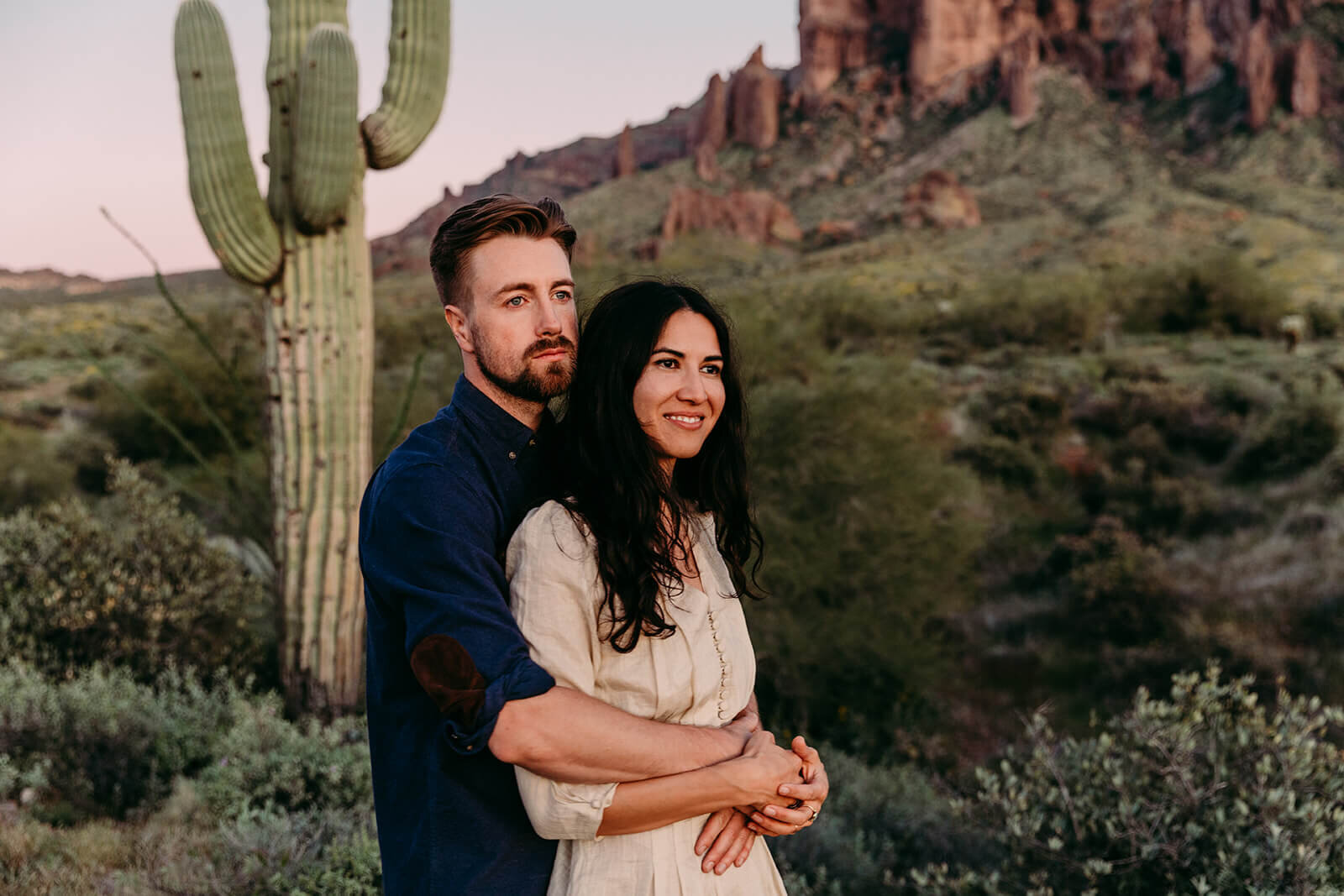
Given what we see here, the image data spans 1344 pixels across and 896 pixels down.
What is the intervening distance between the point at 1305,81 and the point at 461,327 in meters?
60.2

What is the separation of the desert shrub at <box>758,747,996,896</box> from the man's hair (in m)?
3.10

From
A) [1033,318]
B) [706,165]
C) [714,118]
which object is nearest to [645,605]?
[1033,318]

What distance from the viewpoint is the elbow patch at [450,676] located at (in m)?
1.46

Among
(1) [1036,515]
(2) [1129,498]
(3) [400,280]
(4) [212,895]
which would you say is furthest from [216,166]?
(3) [400,280]

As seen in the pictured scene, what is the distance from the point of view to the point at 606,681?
5.41ft

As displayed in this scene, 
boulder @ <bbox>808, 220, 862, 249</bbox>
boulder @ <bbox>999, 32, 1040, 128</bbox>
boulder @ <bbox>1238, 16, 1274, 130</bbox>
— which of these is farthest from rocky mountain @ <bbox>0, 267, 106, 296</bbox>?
boulder @ <bbox>1238, 16, 1274, 130</bbox>

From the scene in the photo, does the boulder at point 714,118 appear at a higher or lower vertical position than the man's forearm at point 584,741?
higher

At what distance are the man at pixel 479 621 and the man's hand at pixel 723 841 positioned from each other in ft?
0.04

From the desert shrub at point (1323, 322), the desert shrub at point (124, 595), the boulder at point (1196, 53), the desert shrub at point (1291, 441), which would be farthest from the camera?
the boulder at point (1196, 53)

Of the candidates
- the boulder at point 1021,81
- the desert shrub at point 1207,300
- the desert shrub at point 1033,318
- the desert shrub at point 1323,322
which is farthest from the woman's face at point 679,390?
the boulder at point 1021,81

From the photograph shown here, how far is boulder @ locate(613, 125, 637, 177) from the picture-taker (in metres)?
75.8

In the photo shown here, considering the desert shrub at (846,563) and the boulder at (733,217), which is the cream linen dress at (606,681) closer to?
the desert shrub at (846,563)

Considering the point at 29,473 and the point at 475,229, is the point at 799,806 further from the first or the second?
the point at 29,473

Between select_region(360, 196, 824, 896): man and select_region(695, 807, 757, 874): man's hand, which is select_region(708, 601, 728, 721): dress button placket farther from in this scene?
select_region(695, 807, 757, 874): man's hand
